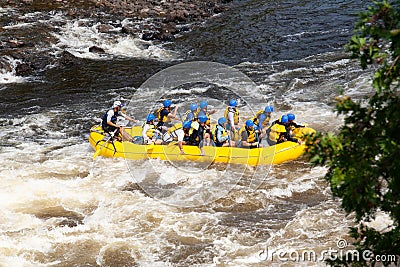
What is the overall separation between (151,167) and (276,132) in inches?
110

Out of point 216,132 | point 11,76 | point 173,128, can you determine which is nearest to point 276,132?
point 216,132

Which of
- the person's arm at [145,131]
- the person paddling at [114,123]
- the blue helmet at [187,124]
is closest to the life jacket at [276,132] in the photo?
the blue helmet at [187,124]

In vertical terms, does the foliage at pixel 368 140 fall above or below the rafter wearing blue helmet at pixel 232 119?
above

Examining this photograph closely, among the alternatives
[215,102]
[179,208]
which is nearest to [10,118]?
[215,102]

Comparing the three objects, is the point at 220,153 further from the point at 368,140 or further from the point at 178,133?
the point at 368,140

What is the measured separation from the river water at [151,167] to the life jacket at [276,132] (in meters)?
0.63

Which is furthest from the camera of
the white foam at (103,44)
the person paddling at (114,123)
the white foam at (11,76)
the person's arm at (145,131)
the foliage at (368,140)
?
the white foam at (103,44)

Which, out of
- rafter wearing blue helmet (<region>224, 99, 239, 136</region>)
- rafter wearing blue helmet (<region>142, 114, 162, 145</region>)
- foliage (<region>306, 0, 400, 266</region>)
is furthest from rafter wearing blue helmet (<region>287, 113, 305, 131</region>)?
foliage (<region>306, 0, 400, 266</region>)

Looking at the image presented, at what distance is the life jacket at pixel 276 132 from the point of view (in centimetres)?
1180

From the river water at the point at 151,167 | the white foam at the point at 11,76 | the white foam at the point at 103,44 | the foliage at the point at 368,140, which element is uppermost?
the foliage at the point at 368,140

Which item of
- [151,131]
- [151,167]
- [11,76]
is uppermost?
[11,76]

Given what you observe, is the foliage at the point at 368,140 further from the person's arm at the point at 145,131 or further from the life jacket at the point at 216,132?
the person's arm at the point at 145,131

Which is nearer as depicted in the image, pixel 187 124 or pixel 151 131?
pixel 187 124

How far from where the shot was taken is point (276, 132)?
38.8ft
